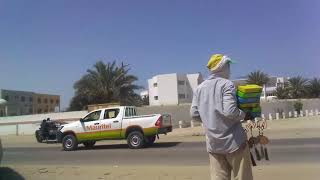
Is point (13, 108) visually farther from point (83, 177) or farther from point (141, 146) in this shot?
point (83, 177)

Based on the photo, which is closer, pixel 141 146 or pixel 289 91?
pixel 141 146

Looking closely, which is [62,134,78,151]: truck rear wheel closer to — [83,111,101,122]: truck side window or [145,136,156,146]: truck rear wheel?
[83,111,101,122]: truck side window

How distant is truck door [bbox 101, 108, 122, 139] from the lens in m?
22.0

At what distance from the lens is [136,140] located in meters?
21.3

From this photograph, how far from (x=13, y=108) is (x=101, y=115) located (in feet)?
269

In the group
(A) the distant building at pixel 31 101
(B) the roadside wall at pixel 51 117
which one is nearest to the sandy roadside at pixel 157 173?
(B) the roadside wall at pixel 51 117

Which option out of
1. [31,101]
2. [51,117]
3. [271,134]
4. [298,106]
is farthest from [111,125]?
[31,101]

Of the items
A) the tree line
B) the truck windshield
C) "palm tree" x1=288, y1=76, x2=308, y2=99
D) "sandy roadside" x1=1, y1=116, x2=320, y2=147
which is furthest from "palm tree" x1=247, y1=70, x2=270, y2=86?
the truck windshield

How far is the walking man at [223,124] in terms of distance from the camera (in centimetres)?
503

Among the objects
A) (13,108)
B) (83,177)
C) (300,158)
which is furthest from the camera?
(13,108)

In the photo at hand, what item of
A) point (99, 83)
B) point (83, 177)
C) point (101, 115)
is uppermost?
point (99, 83)

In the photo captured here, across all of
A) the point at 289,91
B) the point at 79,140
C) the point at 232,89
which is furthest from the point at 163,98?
the point at 232,89

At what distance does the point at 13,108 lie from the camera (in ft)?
329

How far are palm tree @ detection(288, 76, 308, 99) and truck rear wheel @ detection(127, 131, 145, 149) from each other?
66.4 meters
